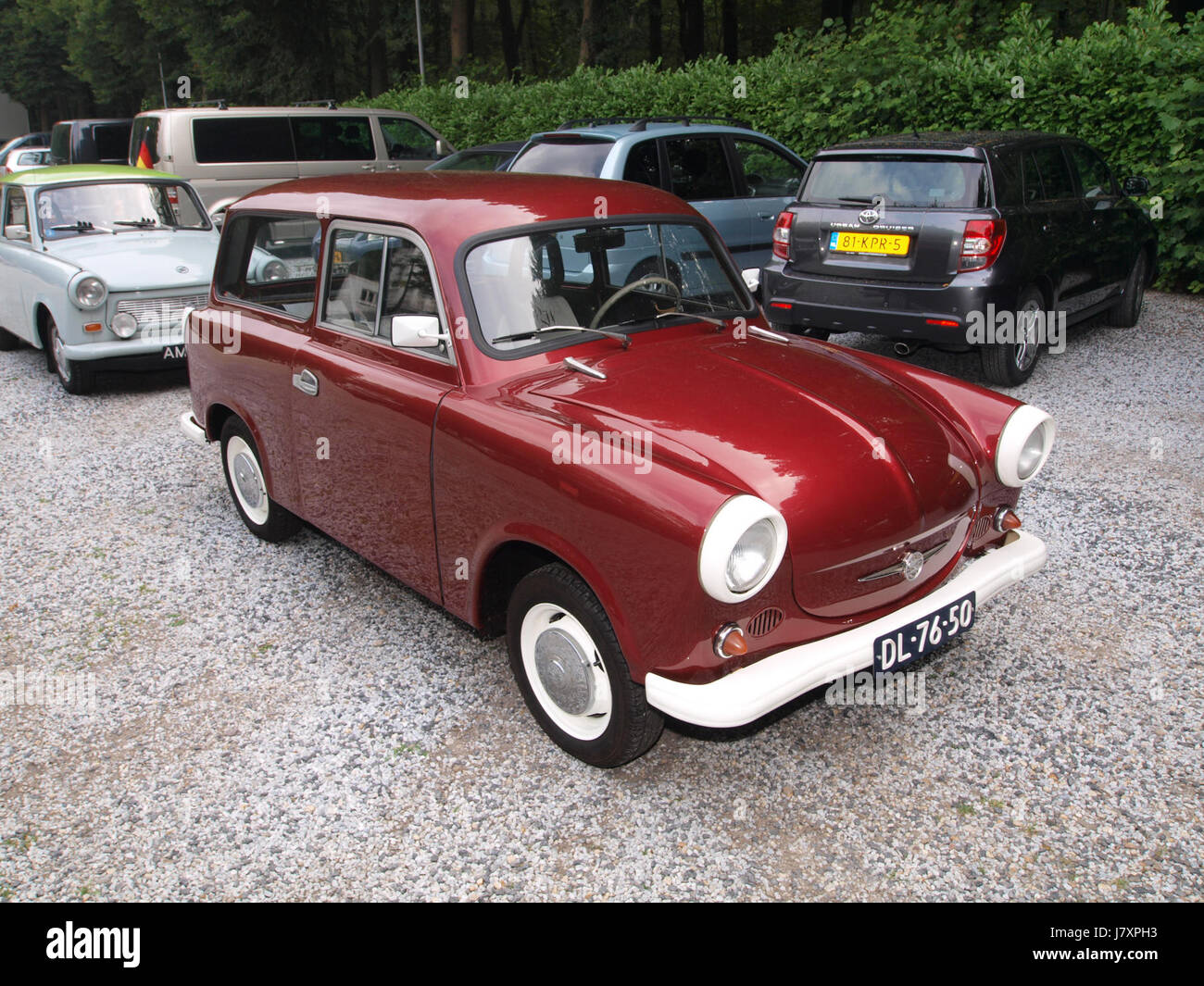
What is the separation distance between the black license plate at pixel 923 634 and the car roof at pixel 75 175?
344 inches

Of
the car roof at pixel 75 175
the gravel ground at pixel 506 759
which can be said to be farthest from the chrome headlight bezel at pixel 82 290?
the gravel ground at pixel 506 759

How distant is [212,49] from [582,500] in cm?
3216

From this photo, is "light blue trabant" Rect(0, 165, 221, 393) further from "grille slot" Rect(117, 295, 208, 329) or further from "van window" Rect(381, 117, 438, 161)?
"van window" Rect(381, 117, 438, 161)

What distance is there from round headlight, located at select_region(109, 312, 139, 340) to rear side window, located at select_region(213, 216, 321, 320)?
3.38m

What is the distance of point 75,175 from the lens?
898 centimetres

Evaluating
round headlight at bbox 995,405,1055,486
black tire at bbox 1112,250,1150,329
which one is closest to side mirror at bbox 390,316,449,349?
round headlight at bbox 995,405,1055,486

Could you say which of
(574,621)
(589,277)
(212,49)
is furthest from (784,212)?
(212,49)

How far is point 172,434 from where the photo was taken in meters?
7.35

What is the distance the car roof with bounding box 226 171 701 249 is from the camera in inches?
146

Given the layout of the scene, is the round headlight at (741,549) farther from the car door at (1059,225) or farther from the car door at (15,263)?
the car door at (15,263)

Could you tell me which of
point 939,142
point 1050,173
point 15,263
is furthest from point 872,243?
point 15,263

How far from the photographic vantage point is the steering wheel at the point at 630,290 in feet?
12.5

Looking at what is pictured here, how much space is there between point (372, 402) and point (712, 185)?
5.99 metres
